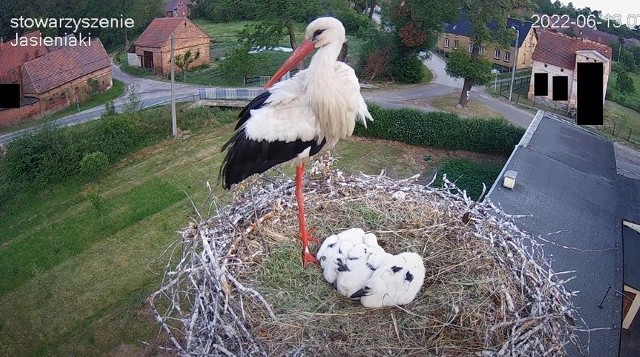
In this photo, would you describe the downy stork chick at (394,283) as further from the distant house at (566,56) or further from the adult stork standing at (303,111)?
the distant house at (566,56)

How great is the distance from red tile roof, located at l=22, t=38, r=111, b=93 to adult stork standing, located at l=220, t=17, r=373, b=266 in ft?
55.5

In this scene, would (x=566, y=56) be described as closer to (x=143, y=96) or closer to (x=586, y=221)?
(x=586, y=221)

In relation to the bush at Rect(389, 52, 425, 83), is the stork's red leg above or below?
below

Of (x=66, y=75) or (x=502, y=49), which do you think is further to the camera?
(x=502, y=49)

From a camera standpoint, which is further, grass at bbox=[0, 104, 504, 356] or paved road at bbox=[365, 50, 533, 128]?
paved road at bbox=[365, 50, 533, 128]

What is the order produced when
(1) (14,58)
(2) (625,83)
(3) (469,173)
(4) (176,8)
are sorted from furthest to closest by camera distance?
(4) (176,8), (2) (625,83), (1) (14,58), (3) (469,173)

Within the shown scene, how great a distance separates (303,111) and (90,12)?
2885 cm

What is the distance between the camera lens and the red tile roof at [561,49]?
16.9m

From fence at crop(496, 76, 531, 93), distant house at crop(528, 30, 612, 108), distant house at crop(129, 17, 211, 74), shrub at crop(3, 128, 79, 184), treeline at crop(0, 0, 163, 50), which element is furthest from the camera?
treeline at crop(0, 0, 163, 50)

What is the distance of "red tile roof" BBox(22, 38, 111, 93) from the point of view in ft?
59.0

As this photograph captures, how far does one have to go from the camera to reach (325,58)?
343cm

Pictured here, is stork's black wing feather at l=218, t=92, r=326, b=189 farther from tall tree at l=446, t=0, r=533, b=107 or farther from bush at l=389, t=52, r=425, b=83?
bush at l=389, t=52, r=425, b=83

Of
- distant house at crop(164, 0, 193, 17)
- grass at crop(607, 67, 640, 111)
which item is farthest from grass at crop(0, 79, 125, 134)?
grass at crop(607, 67, 640, 111)

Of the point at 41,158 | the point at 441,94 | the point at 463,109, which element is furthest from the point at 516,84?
the point at 41,158
